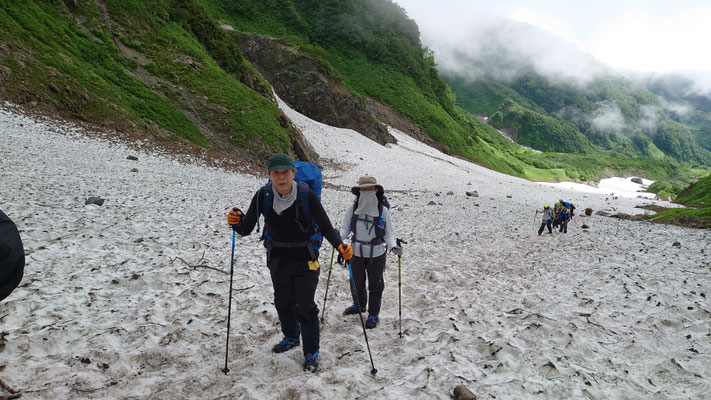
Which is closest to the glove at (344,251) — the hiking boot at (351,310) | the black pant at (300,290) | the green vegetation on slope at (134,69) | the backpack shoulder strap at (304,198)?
the black pant at (300,290)

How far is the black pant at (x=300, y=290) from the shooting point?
5.02m

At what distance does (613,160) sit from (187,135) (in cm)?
18117

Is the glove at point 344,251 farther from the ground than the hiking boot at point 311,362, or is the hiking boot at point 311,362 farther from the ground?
the glove at point 344,251

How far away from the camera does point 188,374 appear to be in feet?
15.9

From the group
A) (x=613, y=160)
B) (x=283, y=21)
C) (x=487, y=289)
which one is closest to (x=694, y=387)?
(x=487, y=289)

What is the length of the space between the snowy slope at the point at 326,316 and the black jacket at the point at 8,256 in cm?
200

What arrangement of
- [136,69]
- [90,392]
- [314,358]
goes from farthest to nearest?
[136,69], [314,358], [90,392]

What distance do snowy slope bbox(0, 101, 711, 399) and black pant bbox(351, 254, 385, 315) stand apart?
54cm

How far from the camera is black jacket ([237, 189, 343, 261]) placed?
15.9 feet

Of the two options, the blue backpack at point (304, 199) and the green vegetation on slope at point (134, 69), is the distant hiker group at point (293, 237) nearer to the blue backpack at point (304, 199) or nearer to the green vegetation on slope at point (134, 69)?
the blue backpack at point (304, 199)

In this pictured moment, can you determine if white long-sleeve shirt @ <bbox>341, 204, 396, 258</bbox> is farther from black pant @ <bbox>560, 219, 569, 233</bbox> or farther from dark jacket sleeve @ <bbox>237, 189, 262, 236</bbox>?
black pant @ <bbox>560, 219, 569, 233</bbox>

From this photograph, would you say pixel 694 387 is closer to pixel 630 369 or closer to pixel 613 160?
pixel 630 369

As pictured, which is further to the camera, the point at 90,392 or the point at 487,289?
the point at 487,289

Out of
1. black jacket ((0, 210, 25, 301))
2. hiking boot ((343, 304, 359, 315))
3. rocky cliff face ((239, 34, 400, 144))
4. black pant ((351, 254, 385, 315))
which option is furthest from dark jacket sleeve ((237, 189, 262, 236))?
rocky cliff face ((239, 34, 400, 144))
